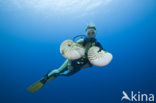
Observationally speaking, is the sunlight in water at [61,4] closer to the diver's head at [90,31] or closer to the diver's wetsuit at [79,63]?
the diver's wetsuit at [79,63]

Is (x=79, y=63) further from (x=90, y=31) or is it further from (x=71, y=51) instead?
(x=71, y=51)

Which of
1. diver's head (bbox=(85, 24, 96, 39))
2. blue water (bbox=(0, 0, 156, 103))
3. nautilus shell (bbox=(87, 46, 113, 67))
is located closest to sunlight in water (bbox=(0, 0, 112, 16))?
blue water (bbox=(0, 0, 156, 103))

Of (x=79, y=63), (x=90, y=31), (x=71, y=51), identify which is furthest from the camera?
(x=79, y=63)

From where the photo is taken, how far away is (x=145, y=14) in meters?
23.4

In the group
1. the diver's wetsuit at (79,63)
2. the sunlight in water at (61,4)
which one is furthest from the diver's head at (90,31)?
the sunlight in water at (61,4)

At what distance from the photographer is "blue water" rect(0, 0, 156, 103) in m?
20.5

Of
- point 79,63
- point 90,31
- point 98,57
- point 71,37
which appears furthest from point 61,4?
point 71,37

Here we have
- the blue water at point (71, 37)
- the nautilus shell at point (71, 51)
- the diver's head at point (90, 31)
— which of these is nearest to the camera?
the nautilus shell at point (71, 51)

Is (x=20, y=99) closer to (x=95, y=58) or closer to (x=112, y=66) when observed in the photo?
(x=112, y=66)

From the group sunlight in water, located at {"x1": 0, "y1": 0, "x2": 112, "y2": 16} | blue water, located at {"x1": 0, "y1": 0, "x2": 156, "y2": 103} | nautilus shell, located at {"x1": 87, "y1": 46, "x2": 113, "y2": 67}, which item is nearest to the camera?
nautilus shell, located at {"x1": 87, "y1": 46, "x2": 113, "y2": 67}

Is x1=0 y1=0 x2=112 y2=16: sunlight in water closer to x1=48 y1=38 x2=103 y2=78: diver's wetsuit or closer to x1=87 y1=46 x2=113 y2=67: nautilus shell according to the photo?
x1=48 y1=38 x2=103 y2=78: diver's wetsuit

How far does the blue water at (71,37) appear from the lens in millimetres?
20516

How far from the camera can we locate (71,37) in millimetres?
36406

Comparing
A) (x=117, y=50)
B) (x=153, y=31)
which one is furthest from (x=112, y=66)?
(x=153, y=31)
